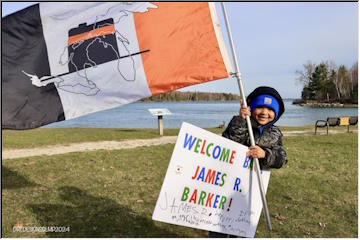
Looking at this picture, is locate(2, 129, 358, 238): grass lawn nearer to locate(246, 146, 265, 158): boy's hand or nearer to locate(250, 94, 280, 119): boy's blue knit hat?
locate(246, 146, 265, 158): boy's hand

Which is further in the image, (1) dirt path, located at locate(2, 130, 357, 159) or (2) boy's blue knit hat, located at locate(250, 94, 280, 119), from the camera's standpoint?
(1) dirt path, located at locate(2, 130, 357, 159)

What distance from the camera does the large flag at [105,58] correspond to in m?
3.70

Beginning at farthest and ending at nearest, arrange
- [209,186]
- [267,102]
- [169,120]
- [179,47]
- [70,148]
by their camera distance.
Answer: [169,120] → [70,148] → [179,47] → [267,102] → [209,186]

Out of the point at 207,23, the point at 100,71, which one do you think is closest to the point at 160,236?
the point at 100,71

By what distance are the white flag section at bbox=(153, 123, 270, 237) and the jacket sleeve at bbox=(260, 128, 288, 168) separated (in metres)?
0.16

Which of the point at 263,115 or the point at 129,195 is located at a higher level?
the point at 263,115

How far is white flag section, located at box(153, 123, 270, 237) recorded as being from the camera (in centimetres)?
325

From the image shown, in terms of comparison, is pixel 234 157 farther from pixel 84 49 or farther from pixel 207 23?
pixel 84 49

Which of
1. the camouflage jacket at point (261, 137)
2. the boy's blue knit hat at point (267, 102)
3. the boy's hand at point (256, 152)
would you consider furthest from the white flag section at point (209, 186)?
the boy's blue knit hat at point (267, 102)

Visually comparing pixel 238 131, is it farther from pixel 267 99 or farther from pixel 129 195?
pixel 129 195

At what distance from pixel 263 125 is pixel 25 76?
102 inches

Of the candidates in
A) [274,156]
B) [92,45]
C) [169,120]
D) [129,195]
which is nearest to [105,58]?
[92,45]

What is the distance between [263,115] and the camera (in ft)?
11.8

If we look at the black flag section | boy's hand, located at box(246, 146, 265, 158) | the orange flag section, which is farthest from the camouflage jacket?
the black flag section
